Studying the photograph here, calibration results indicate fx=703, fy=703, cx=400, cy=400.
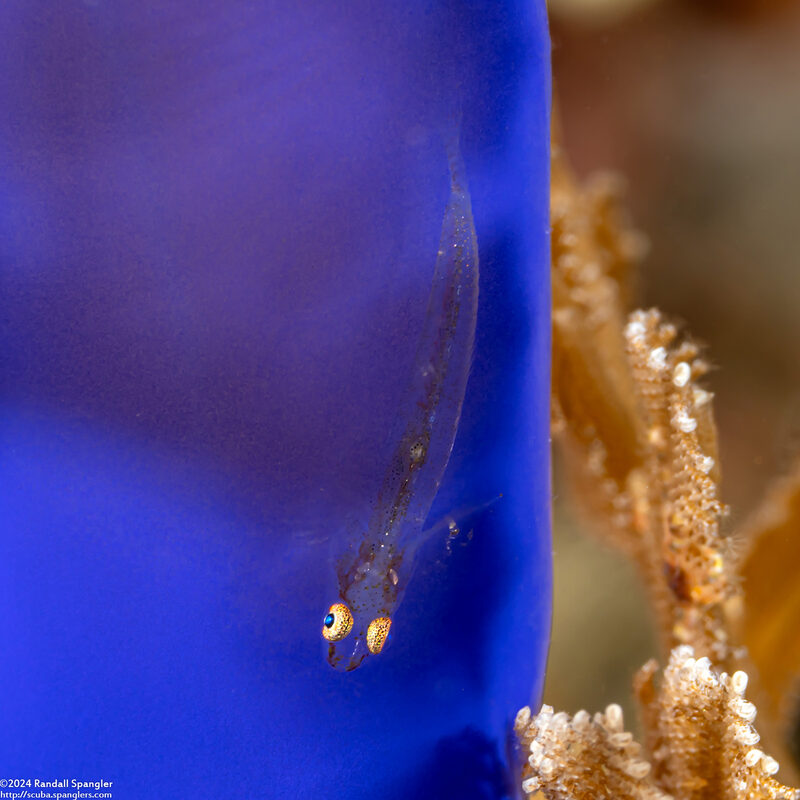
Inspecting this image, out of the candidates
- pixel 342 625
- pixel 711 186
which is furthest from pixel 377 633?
pixel 711 186

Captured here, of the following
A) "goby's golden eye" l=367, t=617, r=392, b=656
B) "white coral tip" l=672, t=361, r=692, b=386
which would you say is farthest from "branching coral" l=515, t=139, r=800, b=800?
"goby's golden eye" l=367, t=617, r=392, b=656

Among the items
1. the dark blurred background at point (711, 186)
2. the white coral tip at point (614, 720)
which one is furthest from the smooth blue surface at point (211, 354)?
the dark blurred background at point (711, 186)

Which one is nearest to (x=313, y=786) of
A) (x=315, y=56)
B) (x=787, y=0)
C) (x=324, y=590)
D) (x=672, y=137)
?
(x=324, y=590)

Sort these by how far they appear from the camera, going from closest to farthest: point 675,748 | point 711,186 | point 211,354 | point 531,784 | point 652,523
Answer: point 211,354 < point 531,784 < point 675,748 < point 652,523 < point 711,186

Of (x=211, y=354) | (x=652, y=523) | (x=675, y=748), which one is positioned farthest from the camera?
(x=652, y=523)

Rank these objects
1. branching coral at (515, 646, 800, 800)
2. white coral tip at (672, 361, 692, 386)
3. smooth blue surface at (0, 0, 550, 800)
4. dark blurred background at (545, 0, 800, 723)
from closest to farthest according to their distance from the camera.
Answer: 1. smooth blue surface at (0, 0, 550, 800)
2. branching coral at (515, 646, 800, 800)
3. white coral tip at (672, 361, 692, 386)
4. dark blurred background at (545, 0, 800, 723)

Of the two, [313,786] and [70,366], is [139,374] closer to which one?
[70,366]

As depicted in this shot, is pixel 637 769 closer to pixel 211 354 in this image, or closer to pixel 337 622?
pixel 337 622

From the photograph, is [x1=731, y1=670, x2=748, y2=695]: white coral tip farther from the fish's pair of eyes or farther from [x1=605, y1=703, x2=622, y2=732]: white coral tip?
the fish's pair of eyes

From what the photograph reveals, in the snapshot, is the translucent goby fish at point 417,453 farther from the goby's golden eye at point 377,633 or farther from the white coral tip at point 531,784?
the white coral tip at point 531,784
